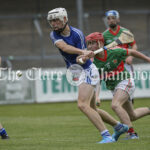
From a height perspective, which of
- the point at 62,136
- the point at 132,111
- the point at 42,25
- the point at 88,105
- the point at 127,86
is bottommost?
the point at 62,136

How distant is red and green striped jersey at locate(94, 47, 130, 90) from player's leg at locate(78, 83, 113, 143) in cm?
93

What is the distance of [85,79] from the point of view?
704 cm

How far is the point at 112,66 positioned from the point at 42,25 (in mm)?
15151

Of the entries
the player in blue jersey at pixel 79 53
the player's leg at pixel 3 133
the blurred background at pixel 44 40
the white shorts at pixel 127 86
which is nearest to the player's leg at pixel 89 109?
the player in blue jersey at pixel 79 53

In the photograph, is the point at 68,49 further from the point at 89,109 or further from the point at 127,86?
the point at 127,86

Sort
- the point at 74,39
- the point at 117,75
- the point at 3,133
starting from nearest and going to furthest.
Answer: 1. the point at 74,39
2. the point at 117,75
3. the point at 3,133

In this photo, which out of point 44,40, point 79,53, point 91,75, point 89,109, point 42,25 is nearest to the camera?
point 89,109

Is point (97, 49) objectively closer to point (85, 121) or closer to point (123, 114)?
point (123, 114)

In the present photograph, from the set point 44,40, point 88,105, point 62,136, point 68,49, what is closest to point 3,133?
point 62,136

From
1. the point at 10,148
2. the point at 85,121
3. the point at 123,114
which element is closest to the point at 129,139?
the point at 123,114

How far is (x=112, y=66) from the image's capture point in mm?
7828

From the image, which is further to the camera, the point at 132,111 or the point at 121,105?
the point at 132,111

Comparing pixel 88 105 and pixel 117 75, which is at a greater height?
pixel 117 75

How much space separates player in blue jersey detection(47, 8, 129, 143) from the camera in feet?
22.3
